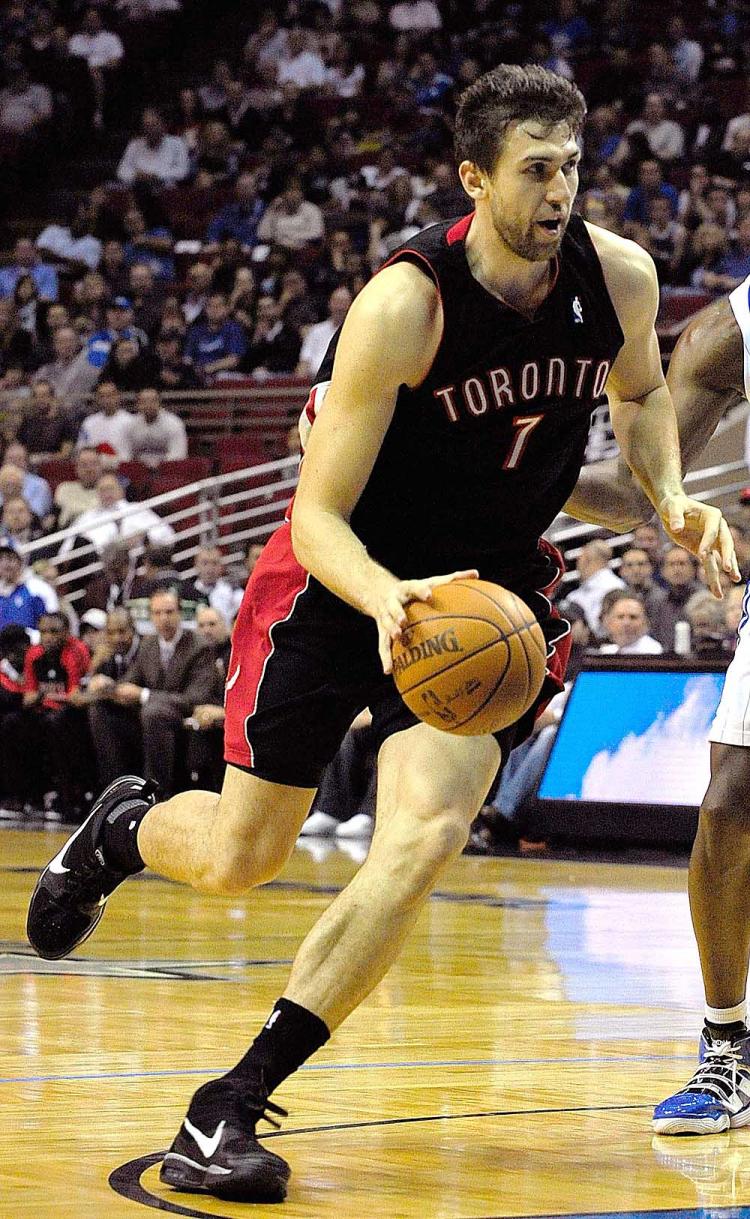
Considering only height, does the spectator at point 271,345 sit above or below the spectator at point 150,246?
below

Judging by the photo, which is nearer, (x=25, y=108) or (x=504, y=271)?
(x=504, y=271)

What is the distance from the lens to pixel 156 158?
70.3 feet

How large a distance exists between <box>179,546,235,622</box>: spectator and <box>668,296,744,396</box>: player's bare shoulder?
9.58 meters

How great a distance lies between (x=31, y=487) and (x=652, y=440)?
12974 mm

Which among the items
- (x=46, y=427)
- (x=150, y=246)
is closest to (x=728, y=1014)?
(x=46, y=427)

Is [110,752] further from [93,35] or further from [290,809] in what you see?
[93,35]

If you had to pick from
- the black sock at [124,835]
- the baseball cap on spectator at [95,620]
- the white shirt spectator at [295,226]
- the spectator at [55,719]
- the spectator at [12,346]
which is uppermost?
the white shirt spectator at [295,226]

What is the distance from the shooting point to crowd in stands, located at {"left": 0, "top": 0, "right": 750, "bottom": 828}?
1382cm

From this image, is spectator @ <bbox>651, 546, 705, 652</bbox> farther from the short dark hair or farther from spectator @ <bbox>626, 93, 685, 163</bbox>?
the short dark hair

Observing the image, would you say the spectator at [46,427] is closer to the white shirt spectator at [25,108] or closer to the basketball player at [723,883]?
the white shirt spectator at [25,108]

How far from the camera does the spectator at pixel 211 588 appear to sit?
13844mm

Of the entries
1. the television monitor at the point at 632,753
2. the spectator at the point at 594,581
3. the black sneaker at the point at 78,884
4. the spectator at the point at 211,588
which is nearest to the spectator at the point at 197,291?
the spectator at the point at 211,588

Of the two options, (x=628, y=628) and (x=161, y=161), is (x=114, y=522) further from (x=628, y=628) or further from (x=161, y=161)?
(x=161, y=161)

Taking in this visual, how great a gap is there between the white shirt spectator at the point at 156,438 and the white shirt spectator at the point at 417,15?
21.2 feet
